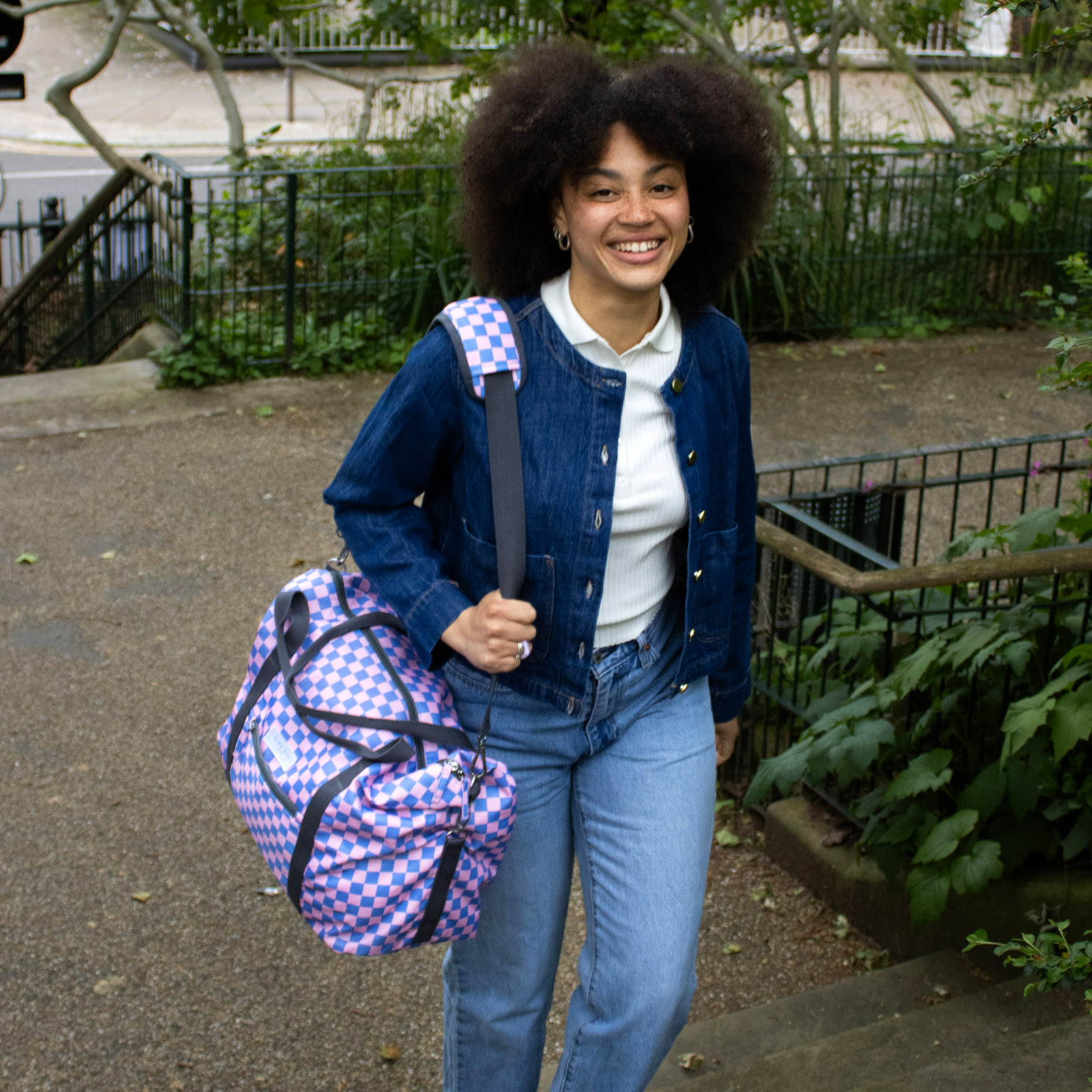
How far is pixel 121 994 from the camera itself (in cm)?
336

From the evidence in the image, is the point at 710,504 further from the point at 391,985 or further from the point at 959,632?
the point at 391,985

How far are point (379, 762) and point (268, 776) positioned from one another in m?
0.19

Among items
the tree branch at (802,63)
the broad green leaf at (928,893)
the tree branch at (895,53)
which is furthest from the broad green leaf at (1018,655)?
the tree branch at (895,53)

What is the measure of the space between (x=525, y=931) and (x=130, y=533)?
172 inches

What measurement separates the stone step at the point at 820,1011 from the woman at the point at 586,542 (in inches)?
37.8

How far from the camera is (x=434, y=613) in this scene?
221 centimetres

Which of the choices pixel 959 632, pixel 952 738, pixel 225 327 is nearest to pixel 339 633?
pixel 959 632

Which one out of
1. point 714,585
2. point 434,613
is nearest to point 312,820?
point 434,613

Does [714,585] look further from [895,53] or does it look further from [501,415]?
[895,53]

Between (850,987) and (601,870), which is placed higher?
(601,870)

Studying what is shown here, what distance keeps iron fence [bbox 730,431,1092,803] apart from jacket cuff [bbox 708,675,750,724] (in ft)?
2.61

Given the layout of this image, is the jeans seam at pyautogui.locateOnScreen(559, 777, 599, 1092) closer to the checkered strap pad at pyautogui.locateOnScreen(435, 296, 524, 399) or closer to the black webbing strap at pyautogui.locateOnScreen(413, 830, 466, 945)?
the black webbing strap at pyautogui.locateOnScreen(413, 830, 466, 945)

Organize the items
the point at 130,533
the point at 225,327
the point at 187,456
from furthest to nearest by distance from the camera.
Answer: the point at 225,327
the point at 187,456
the point at 130,533

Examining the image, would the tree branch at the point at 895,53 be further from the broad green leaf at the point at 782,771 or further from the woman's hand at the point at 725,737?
the woman's hand at the point at 725,737
